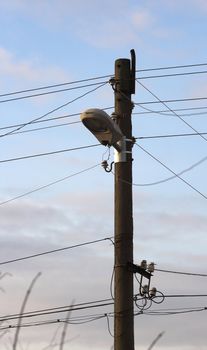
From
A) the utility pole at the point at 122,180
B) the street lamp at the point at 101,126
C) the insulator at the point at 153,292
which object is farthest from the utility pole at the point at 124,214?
the insulator at the point at 153,292

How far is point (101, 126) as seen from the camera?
8469 mm

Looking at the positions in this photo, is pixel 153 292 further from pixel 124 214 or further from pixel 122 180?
pixel 122 180

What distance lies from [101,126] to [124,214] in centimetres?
143

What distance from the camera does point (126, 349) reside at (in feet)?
28.3

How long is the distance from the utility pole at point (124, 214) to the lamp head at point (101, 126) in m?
0.64

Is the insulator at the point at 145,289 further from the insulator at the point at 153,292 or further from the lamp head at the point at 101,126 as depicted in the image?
the lamp head at the point at 101,126

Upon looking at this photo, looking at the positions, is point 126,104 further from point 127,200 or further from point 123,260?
point 123,260

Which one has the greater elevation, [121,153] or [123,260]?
[121,153]

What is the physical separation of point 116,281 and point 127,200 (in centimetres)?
115

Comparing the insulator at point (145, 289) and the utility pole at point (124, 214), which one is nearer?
the utility pole at point (124, 214)

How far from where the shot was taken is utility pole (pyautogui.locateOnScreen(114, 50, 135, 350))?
28.6 feet

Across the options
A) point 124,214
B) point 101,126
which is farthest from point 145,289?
point 101,126

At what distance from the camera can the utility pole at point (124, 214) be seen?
870 cm

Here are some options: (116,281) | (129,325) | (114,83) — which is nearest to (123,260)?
(116,281)
